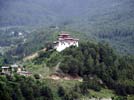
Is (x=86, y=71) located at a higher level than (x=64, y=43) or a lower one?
lower

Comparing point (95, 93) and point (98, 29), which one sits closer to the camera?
point (95, 93)

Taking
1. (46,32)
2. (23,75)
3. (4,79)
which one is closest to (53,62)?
(23,75)

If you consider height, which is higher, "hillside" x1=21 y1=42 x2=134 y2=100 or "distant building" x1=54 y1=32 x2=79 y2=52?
"distant building" x1=54 y1=32 x2=79 y2=52

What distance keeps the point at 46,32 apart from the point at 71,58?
43.6 metres

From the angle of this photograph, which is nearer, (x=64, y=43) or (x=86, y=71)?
(x=86, y=71)

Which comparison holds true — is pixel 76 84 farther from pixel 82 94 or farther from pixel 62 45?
pixel 62 45

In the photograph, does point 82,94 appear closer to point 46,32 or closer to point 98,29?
point 46,32

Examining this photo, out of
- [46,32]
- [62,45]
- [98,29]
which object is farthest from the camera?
[98,29]

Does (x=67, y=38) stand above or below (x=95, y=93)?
above

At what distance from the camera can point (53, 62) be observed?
82000mm

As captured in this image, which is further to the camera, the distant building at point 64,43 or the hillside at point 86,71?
the distant building at point 64,43

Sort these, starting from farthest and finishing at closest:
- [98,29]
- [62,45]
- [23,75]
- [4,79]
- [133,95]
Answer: [98,29]
[62,45]
[133,95]
[23,75]
[4,79]

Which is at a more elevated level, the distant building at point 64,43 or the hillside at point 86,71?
the distant building at point 64,43

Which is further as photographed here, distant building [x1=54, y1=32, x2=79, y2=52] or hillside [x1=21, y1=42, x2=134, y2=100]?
distant building [x1=54, y1=32, x2=79, y2=52]
